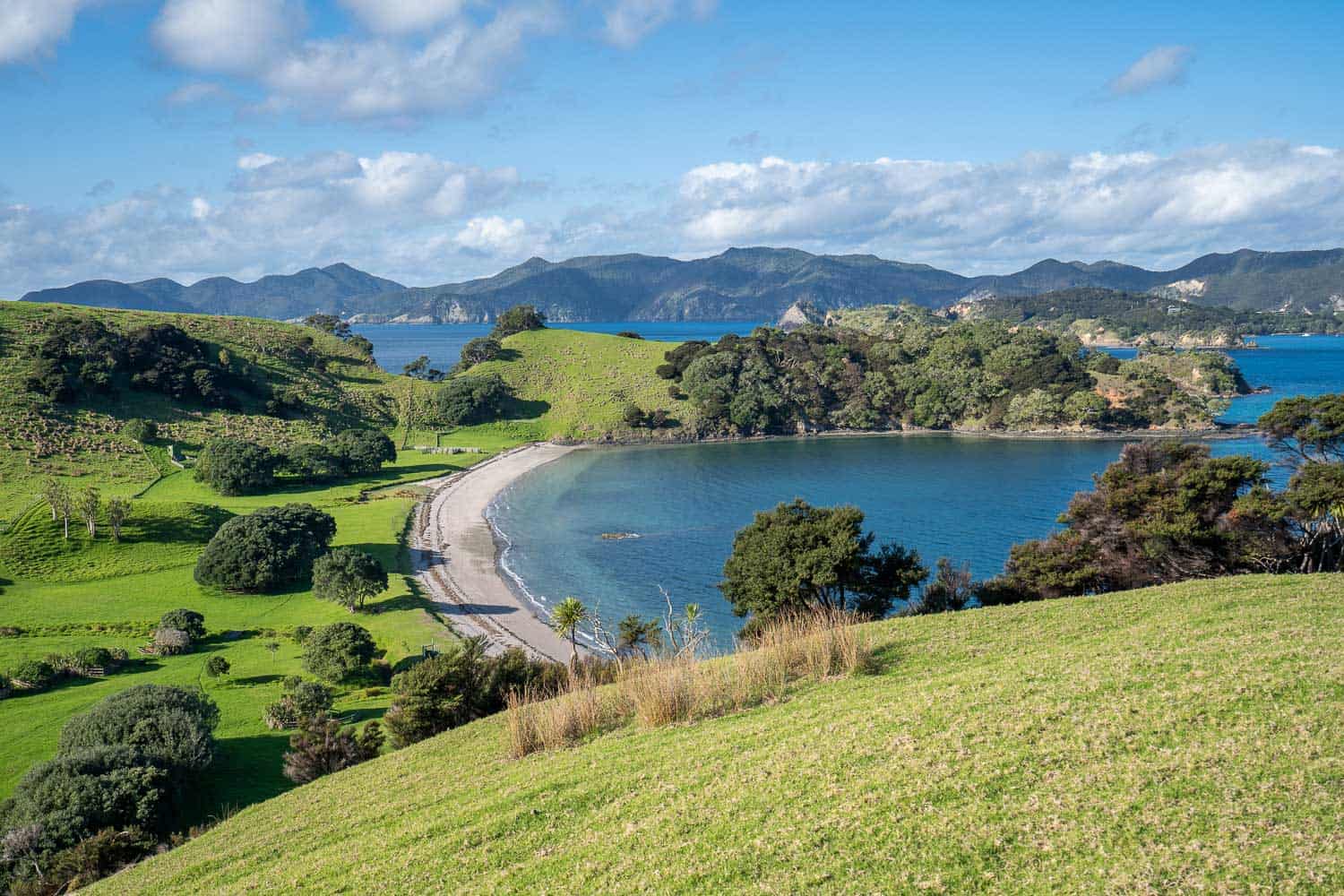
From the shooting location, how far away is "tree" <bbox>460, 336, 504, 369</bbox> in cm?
13125

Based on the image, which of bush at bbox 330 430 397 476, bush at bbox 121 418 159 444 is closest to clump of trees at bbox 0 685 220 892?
bush at bbox 330 430 397 476

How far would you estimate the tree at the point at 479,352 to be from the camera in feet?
431

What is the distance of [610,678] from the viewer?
75.0ft

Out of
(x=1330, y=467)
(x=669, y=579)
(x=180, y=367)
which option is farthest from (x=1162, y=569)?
(x=180, y=367)

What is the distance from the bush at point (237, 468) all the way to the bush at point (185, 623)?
33586 millimetres

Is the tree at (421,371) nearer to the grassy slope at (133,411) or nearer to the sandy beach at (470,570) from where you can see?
the grassy slope at (133,411)

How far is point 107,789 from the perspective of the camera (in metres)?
19.2

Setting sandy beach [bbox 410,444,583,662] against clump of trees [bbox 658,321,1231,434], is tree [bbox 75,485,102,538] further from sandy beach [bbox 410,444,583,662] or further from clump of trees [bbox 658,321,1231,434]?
clump of trees [bbox 658,321,1231,434]

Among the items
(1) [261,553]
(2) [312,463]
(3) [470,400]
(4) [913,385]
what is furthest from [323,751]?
(4) [913,385]

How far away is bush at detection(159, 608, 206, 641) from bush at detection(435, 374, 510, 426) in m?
73.4

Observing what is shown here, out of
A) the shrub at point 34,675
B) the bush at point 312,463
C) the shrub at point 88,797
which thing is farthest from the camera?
the bush at point 312,463

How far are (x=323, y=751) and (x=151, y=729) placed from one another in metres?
6.57

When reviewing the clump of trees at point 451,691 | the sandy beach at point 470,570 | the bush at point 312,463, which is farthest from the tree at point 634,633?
the bush at point 312,463

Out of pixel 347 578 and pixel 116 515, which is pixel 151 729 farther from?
pixel 116 515
